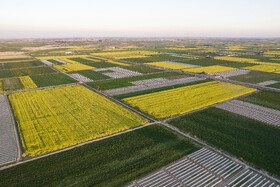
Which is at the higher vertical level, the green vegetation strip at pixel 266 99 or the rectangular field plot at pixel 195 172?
the green vegetation strip at pixel 266 99

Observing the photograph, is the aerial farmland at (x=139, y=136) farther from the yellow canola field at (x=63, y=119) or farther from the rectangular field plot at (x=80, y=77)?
the rectangular field plot at (x=80, y=77)

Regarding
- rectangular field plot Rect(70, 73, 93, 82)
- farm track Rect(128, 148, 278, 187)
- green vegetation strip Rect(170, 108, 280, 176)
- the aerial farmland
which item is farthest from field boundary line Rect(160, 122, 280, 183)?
rectangular field plot Rect(70, 73, 93, 82)

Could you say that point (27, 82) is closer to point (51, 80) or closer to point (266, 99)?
point (51, 80)

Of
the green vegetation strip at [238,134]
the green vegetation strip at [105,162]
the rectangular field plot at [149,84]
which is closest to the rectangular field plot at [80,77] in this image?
the rectangular field plot at [149,84]

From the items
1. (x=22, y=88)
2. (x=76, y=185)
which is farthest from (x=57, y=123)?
(x=22, y=88)

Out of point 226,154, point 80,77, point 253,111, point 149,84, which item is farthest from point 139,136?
point 80,77

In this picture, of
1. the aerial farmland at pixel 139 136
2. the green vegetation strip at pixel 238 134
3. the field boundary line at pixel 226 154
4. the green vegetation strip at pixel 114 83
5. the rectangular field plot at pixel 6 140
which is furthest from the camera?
the green vegetation strip at pixel 114 83
